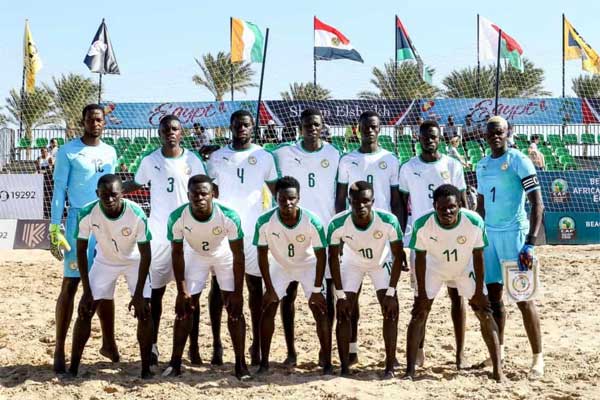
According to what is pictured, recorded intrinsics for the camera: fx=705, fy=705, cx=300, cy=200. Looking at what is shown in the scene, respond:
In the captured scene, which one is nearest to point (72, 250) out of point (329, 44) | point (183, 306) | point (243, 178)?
point (183, 306)

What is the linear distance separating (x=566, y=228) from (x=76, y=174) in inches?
449

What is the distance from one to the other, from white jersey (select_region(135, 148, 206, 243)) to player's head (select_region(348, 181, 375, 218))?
1.33 metres

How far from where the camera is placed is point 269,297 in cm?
523

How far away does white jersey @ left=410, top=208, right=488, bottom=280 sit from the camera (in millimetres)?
5020

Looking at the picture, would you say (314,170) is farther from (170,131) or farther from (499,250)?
(499,250)

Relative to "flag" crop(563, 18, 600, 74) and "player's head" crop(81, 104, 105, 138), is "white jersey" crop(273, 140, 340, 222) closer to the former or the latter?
"player's head" crop(81, 104, 105, 138)

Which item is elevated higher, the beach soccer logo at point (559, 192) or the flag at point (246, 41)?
the flag at point (246, 41)

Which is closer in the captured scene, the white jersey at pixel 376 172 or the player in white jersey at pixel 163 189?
the player in white jersey at pixel 163 189

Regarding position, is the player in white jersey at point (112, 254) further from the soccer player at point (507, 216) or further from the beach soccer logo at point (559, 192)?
the beach soccer logo at point (559, 192)

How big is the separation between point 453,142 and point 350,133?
285 cm

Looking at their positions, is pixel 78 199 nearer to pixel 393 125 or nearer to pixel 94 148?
pixel 94 148

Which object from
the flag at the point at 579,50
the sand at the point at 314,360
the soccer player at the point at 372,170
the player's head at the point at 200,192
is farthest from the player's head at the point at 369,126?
the flag at the point at 579,50

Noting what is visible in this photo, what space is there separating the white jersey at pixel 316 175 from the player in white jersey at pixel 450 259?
0.94 m

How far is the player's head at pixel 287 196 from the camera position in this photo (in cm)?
509
